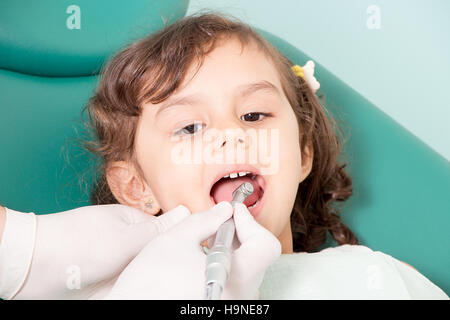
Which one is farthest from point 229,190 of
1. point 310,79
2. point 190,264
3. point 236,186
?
point 310,79

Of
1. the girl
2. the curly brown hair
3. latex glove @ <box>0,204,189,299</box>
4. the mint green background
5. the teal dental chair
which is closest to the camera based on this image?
latex glove @ <box>0,204,189,299</box>

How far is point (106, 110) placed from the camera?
38.1 inches

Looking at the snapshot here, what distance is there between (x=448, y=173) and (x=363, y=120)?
21cm

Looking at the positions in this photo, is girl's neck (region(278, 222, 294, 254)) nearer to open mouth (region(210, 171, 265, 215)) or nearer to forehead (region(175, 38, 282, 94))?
open mouth (region(210, 171, 265, 215))

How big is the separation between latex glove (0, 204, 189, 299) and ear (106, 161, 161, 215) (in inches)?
7.1

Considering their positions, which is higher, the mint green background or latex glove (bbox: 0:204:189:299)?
the mint green background

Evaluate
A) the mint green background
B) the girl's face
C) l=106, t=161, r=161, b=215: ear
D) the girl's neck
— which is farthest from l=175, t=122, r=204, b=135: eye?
the mint green background

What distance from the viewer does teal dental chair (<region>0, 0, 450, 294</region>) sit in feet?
3.20

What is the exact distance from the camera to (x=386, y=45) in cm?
142

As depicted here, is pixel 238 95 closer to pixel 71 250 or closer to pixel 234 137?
pixel 234 137

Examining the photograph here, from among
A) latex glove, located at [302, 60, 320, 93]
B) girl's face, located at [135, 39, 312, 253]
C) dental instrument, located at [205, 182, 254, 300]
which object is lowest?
dental instrument, located at [205, 182, 254, 300]

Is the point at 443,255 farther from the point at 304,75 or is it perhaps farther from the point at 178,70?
the point at 178,70

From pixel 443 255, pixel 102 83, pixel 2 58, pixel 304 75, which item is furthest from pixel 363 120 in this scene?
pixel 2 58

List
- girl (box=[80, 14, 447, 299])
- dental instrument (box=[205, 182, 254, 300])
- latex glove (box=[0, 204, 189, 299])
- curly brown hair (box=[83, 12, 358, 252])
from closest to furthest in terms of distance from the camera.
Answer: dental instrument (box=[205, 182, 254, 300]) → latex glove (box=[0, 204, 189, 299]) → girl (box=[80, 14, 447, 299]) → curly brown hair (box=[83, 12, 358, 252])
